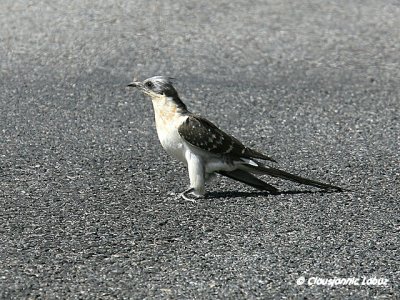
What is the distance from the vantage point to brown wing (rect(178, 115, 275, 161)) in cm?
710

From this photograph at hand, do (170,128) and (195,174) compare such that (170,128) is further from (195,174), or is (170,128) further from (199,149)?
(195,174)

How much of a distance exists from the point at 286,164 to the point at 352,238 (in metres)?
1.77

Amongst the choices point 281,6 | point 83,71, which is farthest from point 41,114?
point 281,6

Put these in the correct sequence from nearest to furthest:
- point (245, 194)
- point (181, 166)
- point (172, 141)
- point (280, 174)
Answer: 1. point (172, 141)
2. point (280, 174)
3. point (245, 194)
4. point (181, 166)

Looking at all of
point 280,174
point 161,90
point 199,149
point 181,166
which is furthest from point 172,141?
point 181,166

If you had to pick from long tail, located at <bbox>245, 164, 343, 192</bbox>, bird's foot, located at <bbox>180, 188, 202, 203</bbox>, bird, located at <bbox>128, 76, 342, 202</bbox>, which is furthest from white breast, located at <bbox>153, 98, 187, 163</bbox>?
long tail, located at <bbox>245, 164, 343, 192</bbox>

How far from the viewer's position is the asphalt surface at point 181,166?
5.94 metres

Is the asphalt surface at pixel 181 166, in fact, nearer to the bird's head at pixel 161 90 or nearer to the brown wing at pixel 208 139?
the brown wing at pixel 208 139

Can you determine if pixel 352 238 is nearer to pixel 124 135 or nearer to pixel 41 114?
pixel 124 135

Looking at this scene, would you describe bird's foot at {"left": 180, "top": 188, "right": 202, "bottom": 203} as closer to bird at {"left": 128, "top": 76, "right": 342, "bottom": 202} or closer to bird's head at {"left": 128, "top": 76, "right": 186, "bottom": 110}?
bird at {"left": 128, "top": 76, "right": 342, "bottom": 202}

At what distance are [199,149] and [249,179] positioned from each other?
0.45 m

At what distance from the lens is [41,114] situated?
9.54 m

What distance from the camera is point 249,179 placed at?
24.1 feet

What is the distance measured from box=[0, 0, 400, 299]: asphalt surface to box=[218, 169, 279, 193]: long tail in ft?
0.25
